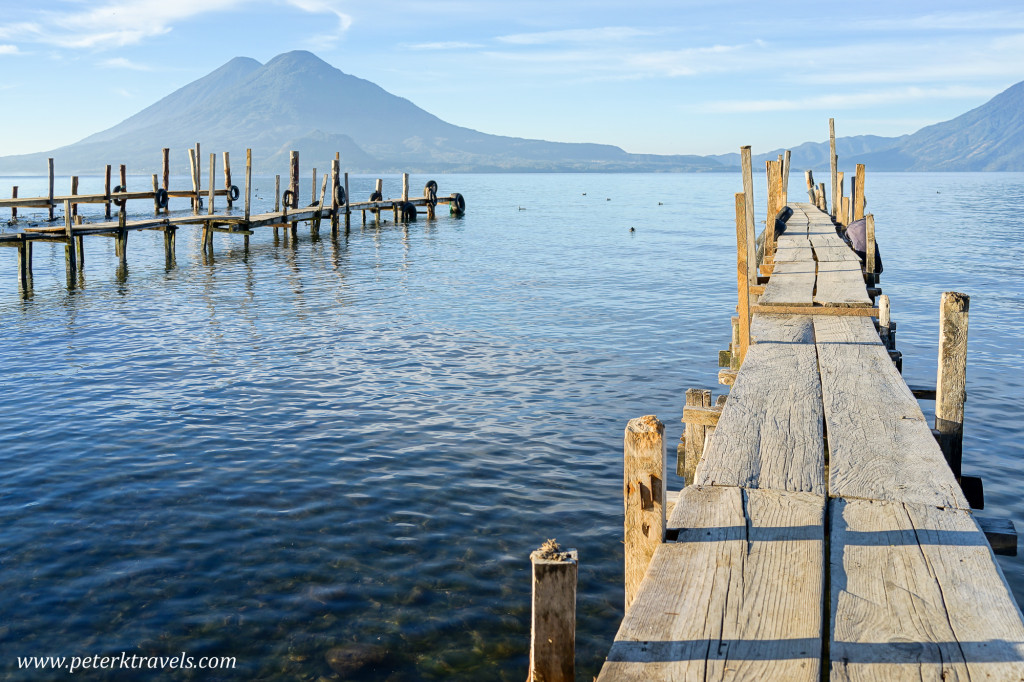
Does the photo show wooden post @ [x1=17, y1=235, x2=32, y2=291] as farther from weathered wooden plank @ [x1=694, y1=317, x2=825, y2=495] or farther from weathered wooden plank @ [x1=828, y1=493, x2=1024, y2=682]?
weathered wooden plank @ [x1=828, y1=493, x2=1024, y2=682]

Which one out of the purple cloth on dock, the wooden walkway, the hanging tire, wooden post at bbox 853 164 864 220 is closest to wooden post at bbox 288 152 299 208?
the hanging tire

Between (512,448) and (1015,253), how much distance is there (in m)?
31.0

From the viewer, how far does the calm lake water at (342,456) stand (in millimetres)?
6340

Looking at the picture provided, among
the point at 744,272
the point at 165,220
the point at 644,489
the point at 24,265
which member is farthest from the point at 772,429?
the point at 165,220

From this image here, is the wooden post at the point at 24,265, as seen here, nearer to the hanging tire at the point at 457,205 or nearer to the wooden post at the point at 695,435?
the wooden post at the point at 695,435

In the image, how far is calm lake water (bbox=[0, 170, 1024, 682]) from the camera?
6.34 meters

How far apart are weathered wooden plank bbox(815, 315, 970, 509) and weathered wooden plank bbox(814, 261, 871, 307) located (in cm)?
173

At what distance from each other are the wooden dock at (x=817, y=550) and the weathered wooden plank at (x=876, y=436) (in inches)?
0.6

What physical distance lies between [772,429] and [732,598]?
6.99ft

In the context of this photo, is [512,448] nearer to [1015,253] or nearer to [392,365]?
[392,365]

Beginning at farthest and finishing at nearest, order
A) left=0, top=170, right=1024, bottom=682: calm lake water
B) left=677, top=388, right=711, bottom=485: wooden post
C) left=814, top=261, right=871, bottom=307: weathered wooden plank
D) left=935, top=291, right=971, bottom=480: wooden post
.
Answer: left=814, top=261, right=871, bottom=307: weathered wooden plank → left=677, top=388, right=711, bottom=485: wooden post → left=0, top=170, right=1024, bottom=682: calm lake water → left=935, top=291, right=971, bottom=480: wooden post

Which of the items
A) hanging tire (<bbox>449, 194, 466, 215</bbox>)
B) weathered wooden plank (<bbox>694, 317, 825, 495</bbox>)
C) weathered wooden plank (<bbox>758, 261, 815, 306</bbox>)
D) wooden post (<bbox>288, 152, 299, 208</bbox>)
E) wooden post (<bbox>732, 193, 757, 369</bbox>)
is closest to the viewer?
weathered wooden plank (<bbox>694, 317, 825, 495</bbox>)

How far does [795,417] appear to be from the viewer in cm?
554

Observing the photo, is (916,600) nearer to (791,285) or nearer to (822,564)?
(822,564)
